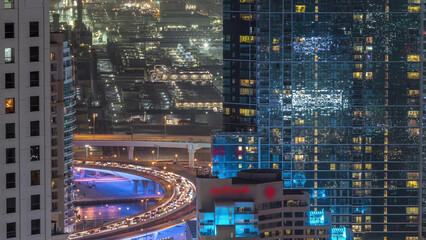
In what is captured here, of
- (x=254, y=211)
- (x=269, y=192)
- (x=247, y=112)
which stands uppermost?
(x=247, y=112)

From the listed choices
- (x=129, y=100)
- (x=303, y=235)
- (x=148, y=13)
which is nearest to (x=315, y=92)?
(x=303, y=235)

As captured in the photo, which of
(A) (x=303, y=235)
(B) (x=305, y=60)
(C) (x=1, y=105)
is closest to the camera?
(C) (x=1, y=105)

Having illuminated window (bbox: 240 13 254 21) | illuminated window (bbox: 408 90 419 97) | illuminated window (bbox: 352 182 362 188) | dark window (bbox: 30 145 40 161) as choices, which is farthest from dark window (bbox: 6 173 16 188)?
illuminated window (bbox: 408 90 419 97)

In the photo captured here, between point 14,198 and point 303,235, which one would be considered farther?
point 303,235

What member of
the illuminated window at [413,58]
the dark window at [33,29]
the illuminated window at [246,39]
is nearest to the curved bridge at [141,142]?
the illuminated window at [246,39]

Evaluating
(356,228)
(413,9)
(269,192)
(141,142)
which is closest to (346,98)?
(413,9)

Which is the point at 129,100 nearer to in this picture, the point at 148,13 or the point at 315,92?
the point at 148,13

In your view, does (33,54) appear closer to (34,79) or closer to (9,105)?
(34,79)
